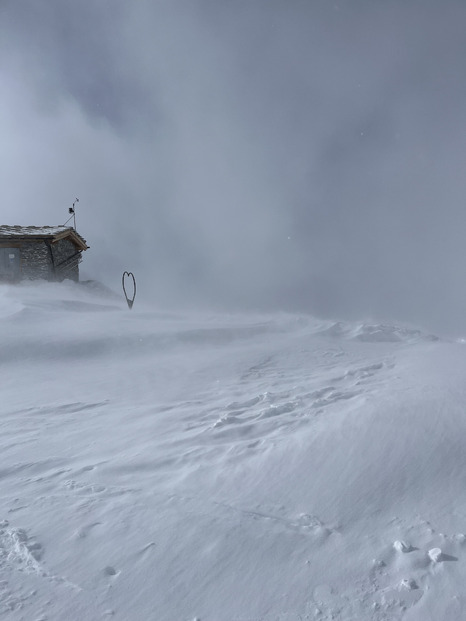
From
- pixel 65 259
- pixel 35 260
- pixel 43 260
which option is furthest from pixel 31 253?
pixel 65 259

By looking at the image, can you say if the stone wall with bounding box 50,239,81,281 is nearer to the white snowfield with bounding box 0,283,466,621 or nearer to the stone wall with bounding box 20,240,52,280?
the stone wall with bounding box 20,240,52,280

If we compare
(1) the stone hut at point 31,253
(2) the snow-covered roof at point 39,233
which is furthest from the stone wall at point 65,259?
(2) the snow-covered roof at point 39,233

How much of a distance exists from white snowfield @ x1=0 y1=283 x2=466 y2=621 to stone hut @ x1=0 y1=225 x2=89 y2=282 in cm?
1764

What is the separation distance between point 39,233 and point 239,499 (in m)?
22.6

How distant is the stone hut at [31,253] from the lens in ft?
72.9

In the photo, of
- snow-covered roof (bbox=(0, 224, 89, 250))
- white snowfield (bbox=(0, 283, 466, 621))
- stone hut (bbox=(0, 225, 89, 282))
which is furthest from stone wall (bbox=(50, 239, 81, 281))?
white snowfield (bbox=(0, 283, 466, 621))

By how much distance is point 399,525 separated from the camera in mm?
2729

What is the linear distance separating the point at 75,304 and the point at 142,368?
9.48m

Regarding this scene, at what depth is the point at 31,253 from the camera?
22562 millimetres

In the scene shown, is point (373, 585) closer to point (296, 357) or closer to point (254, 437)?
point (254, 437)

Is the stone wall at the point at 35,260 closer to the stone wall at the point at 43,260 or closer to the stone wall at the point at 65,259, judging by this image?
the stone wall at the point at 43,260

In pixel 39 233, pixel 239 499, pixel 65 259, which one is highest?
pixel 39 233

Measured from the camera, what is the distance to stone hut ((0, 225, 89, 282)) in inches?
875

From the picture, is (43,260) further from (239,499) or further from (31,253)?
(239,499)
